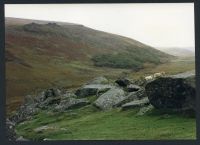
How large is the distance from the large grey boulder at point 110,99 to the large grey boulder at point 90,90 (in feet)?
0.76

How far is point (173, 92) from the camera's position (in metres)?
24.0

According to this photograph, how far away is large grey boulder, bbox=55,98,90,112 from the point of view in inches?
974

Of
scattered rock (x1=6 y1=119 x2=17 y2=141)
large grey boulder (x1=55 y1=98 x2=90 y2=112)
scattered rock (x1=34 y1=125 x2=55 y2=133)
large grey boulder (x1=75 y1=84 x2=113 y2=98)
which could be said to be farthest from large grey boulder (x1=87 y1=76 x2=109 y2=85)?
scattered rock (x1=6 y1=119 x2=17 y2=141)

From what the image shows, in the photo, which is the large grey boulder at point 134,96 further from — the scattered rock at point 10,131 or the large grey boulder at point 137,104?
the scattered rock at point 10,131

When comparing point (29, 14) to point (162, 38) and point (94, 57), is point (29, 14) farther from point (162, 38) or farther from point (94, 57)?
point (162, 38)

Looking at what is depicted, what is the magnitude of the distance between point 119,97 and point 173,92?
2.27 meters

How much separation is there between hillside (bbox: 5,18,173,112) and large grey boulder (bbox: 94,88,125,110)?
67cm

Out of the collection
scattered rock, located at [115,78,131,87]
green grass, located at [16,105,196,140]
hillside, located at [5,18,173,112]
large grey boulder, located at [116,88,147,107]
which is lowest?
green grass, located at [16,105,196,140]

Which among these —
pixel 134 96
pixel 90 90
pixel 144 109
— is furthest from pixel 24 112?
pixel 144 109

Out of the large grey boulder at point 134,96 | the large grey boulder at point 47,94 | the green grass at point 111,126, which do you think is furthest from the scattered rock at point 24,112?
the large grey boulder at point 134,96

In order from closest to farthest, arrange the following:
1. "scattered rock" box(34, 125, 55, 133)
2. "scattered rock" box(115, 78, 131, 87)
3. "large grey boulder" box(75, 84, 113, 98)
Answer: "scattered rock" box(34, 125, 55, 133), "large grey boulder" box(75, 84, 113, 98), "scattered rock" box(115, 78, 131, 87)

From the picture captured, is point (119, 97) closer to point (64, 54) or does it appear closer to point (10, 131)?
point (64, 54)

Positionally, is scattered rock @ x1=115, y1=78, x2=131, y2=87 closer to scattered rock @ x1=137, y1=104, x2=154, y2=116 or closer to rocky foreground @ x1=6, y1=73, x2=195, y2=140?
rocky foreground @ x1=6, y1=73, x2=195, y2=140

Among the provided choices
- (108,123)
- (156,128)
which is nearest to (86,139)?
(108,123)
